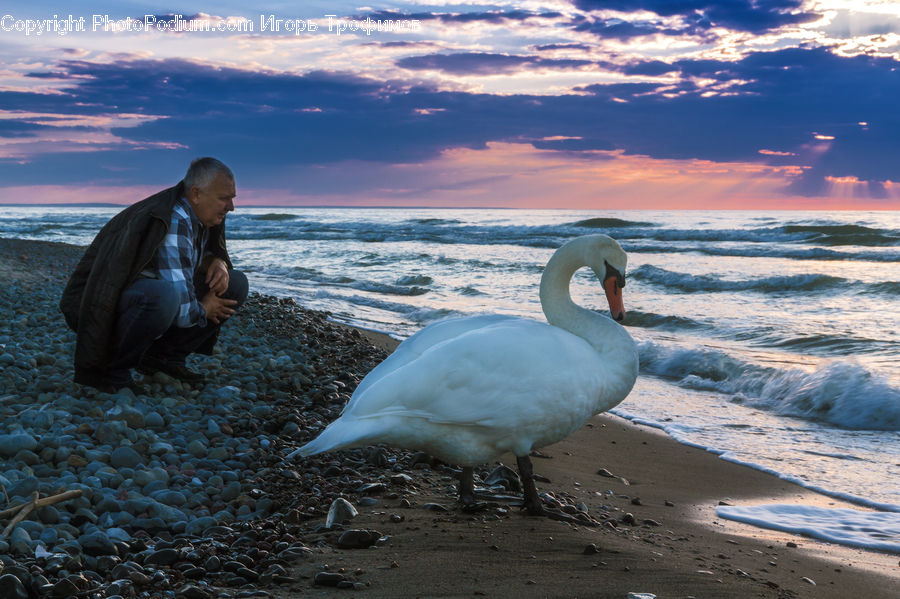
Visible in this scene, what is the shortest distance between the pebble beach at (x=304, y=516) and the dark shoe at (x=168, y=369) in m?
0.09

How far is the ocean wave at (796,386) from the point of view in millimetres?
6750

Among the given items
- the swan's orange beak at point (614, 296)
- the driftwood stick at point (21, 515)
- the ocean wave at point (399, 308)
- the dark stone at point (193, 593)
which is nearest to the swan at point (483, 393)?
the swan's orange beak at point (614, 296)

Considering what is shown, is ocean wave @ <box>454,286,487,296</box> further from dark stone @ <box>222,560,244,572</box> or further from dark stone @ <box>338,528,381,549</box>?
dark stone @ <box>222,560,244,572</box>

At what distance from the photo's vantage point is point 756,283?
15.5 m

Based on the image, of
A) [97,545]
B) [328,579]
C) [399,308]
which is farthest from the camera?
[399,308]

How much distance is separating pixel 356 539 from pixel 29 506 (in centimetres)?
134

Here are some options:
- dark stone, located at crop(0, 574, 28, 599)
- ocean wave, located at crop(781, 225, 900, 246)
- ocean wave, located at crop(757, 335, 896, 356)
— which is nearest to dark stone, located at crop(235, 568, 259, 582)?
dark stone, located at crop(0, 574, 28, 599)

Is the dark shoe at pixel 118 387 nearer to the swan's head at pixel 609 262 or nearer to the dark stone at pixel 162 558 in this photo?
the dark stone at pixel 162 558

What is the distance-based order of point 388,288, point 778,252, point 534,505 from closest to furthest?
point 534,505, point 388,288, point 778,252

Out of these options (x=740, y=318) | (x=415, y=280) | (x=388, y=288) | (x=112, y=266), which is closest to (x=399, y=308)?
(x=388, y=288)

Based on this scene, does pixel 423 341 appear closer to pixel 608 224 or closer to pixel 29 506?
pixel 29 506

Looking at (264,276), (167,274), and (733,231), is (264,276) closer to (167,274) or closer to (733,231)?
(167,274)

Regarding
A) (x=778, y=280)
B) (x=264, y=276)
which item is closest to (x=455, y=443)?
(x=778, y=280)

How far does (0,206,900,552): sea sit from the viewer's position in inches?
228
